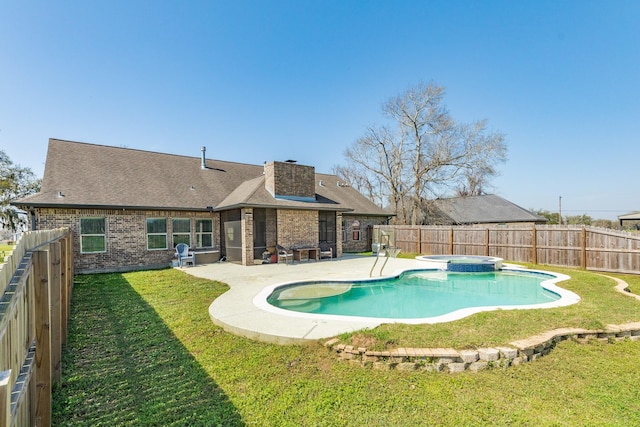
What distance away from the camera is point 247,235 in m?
13.9

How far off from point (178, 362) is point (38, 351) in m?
1.85

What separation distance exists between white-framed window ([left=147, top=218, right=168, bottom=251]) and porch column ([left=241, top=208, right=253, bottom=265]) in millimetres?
3699

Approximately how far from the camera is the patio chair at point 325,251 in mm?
16531

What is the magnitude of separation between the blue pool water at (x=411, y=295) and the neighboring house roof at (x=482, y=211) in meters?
20.3

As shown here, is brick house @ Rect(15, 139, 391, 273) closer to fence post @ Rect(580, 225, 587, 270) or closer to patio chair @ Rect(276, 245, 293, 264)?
patio chair @ Rect(276, 245, 293, 264)

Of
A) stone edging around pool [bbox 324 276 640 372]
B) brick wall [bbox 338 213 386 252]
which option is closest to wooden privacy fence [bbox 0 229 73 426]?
stone edging around pool [bbox 324 276 640 372]

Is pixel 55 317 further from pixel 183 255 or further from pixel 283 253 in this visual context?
pixel 283 253

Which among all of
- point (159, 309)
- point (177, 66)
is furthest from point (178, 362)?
point (177, 66)

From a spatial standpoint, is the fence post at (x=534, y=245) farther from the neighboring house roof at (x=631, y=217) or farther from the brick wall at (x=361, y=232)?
the neighboring house roof at (x=631, y=217)

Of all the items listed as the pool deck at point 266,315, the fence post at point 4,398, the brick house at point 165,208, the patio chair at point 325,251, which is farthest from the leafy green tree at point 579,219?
the fence post at point 4,398

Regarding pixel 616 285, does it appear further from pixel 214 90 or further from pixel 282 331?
pixel 214 90

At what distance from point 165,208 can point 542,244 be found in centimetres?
1748

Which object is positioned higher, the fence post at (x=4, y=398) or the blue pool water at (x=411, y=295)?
the fence post at (x=4, y=398)

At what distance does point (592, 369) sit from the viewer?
160 inches
